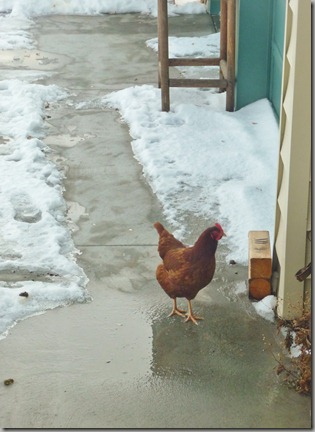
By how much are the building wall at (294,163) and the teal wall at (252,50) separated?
12.8ft

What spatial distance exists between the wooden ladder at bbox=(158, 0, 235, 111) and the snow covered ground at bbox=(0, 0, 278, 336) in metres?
0.24

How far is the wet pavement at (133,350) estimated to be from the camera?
4.96 m

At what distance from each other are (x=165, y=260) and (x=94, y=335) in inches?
25.6

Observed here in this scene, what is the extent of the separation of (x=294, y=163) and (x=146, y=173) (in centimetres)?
294

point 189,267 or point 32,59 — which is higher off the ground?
point 189,267

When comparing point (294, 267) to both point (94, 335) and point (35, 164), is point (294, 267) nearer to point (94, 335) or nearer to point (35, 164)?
point (94, 335)

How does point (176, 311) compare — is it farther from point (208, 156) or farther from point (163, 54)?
point (163, 54)

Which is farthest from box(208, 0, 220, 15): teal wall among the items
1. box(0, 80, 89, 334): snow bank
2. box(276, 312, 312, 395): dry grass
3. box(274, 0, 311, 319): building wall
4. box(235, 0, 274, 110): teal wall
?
box(276, 312, 312, 395): dry grass

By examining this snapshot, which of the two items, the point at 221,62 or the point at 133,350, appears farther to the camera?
the point at 221,62

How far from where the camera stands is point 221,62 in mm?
9867

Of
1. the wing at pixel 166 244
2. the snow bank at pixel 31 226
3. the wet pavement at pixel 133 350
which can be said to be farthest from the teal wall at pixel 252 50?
the wing at pixel 166 244

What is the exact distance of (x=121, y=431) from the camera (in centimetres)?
471

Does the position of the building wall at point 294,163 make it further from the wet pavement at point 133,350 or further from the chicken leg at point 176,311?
the chicken leg at point 176,311

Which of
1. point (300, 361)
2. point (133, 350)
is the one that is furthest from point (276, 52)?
point (300, 361)
